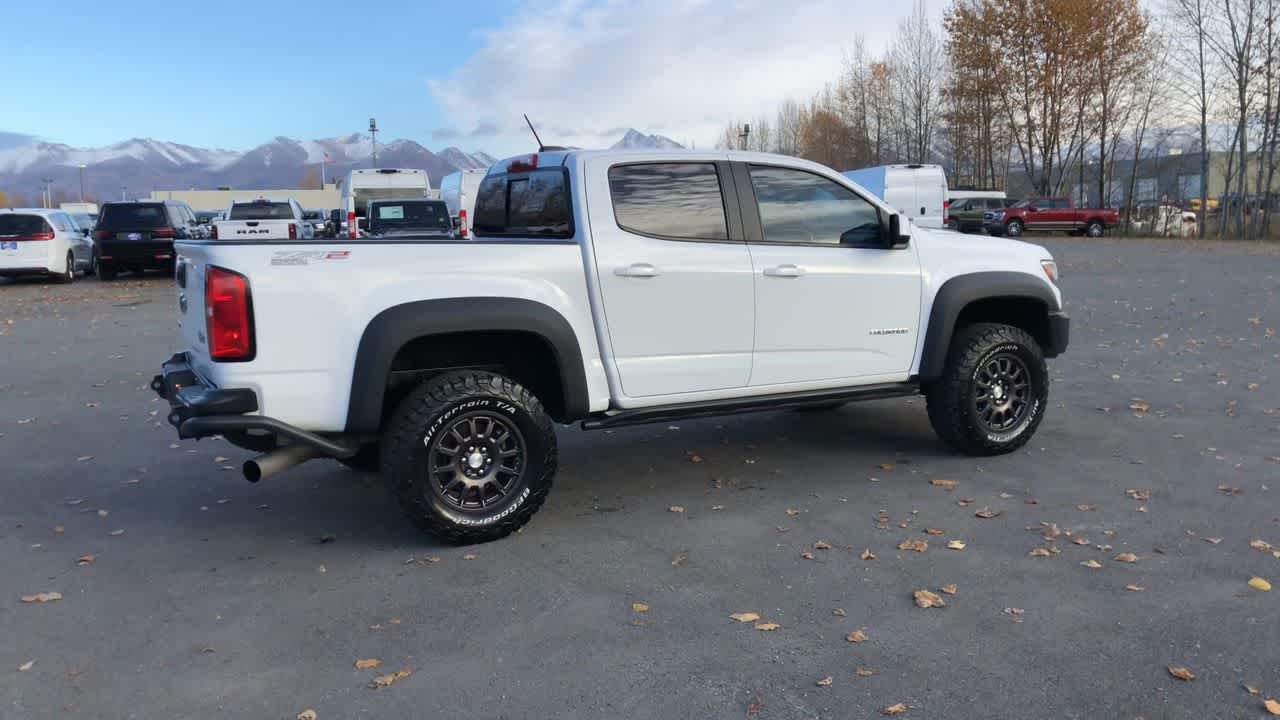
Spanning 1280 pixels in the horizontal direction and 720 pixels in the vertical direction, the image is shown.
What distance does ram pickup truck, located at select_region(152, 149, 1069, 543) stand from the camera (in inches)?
180

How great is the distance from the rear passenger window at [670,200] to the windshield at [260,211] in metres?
19.7

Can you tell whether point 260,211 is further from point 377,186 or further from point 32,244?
point 32,244

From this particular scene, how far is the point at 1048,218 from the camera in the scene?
138ft

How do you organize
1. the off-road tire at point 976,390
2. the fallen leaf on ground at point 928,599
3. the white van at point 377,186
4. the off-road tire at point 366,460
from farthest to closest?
the white van at point 377,186 → the off-road tire at point 976,390 → the off-road tire at point 366,460 → the fallen leaf on ground at point 928,599

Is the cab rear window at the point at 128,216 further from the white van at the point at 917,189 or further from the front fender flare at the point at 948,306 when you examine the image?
the front fender flare at the point at 948,306

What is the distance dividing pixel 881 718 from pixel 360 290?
290 cm

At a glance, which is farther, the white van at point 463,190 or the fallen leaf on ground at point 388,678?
the white van at point 463,190

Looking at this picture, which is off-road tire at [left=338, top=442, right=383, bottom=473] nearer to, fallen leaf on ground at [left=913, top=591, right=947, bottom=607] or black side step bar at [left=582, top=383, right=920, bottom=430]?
black side step bar at [left=582, top=383, right=920, bottom=430]

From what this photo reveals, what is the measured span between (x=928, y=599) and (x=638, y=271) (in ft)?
7.17

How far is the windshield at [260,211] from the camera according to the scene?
23.1 metres

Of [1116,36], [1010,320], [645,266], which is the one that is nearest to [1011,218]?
[1116,36]

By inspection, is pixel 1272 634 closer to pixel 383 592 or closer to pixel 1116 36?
pixel 383 592

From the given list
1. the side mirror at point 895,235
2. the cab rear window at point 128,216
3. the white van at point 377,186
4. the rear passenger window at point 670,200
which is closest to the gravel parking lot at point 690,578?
the side mirror at point 895,235

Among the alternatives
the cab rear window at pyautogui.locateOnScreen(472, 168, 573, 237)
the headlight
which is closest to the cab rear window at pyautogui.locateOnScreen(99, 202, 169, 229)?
the cab rear window at pyautogui.locateOnScreen(472, 168, 573, 237)
